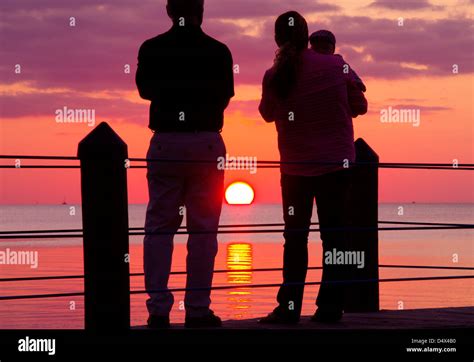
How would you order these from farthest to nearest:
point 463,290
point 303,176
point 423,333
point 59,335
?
point 463,290, point 303,176, point 423,333, point 59,335

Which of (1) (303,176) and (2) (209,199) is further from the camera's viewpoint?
(1) (303,176)

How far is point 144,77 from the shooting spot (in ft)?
20.7

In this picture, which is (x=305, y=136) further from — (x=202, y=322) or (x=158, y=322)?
(x=158, y=322)

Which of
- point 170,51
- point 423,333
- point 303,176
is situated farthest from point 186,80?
point 423,333

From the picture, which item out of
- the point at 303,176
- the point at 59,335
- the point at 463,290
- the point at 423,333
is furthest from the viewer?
the point at 463,290

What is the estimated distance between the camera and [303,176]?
6.73 meters

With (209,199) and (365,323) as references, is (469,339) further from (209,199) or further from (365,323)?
(209,199)

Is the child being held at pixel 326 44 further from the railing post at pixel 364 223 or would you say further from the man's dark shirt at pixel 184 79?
the railing post at pixel 364 223

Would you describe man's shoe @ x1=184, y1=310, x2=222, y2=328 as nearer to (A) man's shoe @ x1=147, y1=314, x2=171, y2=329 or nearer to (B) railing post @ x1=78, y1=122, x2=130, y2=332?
(A) man's shoe @ x1=147, y1=314, x2=171, y2=329

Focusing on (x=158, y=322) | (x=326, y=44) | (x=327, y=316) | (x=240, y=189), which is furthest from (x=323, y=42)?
(x=240, y=189)

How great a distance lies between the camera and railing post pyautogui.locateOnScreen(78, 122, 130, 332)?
233 inches

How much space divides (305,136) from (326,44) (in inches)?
30.3

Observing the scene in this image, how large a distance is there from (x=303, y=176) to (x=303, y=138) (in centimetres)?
28

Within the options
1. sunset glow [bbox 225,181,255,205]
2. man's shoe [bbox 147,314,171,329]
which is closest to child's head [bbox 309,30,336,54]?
man's shoe [bbox 147,314,171,329]
